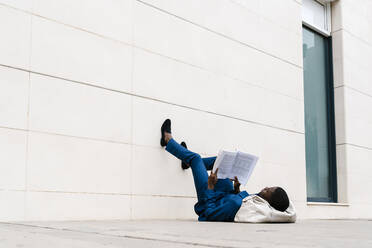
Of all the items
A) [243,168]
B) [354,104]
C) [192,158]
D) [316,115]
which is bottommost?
[243,168]

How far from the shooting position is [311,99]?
981cm

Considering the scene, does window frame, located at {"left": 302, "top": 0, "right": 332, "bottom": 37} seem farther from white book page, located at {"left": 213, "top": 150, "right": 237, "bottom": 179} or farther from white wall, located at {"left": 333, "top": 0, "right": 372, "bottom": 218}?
white book page, located at {"left": 213, "top": 150, "right": 237, "bottom": 179}

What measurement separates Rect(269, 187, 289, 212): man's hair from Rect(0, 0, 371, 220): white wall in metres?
1.55

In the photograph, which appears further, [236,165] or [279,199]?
[236,165]

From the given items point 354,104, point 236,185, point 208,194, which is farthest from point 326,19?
point 208,194

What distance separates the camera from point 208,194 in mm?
5730

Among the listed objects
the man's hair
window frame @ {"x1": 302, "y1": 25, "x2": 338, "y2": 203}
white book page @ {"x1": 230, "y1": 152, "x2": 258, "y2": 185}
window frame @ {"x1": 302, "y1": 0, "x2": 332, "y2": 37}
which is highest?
window frame @ {"x1": 302, "y1": 0, "x2": 332, "y2": 37}

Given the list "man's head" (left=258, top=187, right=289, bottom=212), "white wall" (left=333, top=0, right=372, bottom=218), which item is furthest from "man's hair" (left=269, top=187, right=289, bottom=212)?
"white wall" (left=333, top=0, right=372, bottom=218)

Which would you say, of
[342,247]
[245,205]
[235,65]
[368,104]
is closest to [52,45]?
[245,205]

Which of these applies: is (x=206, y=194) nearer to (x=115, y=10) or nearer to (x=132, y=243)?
(x=115, y=10)

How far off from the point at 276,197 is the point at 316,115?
4.86 m

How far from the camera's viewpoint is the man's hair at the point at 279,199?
5363mm

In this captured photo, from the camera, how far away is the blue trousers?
17.9 ft

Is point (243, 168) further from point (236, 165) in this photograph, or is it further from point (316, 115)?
point (316, 115)
